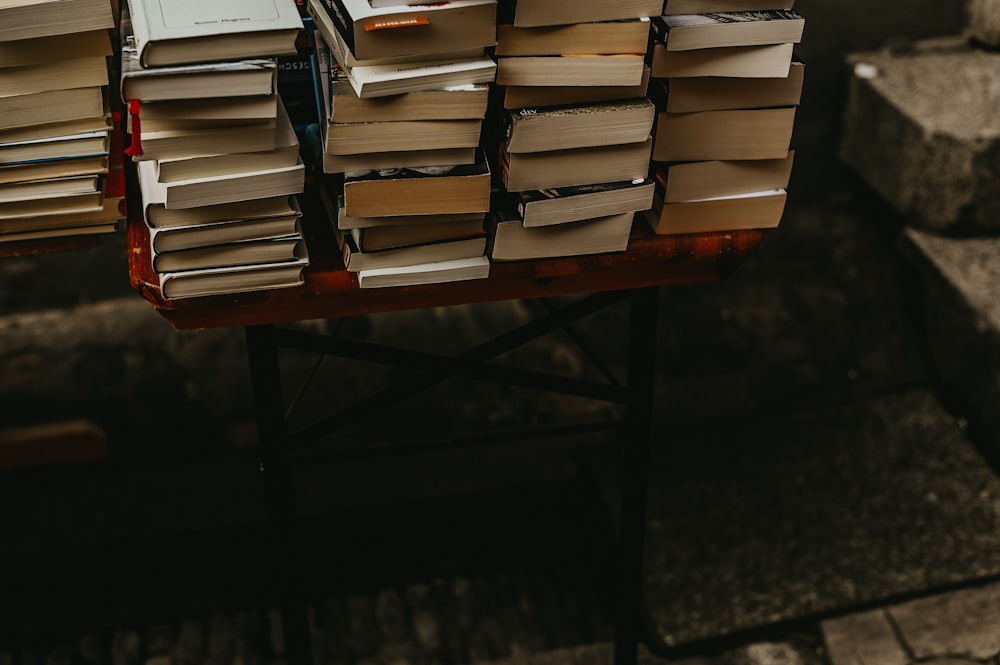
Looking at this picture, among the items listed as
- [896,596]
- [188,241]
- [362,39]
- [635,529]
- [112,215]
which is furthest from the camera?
[896,596]

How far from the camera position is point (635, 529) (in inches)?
78.0

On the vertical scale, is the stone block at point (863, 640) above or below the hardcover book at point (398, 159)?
below

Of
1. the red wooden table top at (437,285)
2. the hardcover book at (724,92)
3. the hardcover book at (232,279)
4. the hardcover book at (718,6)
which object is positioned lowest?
the red wooden table top at (437,285)

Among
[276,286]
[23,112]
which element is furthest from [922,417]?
[23,112]

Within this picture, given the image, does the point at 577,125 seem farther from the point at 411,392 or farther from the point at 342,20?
the point at 411,392

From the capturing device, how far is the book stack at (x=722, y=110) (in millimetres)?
1419

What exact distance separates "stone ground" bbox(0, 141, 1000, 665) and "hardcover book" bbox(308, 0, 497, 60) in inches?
55.3

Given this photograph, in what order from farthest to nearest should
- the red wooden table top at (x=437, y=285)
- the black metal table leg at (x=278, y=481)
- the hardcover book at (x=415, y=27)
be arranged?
the black metal table leg at (x=278, y=481) → the red wooden table top at (x=437, y=285) → the hardcover book at (x=415, y=27)

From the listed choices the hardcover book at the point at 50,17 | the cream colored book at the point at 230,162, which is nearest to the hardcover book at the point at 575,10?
the cream colored book at the point at 230,162

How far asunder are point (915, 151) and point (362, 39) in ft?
6.37

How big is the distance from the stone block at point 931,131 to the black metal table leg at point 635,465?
128 centimetres

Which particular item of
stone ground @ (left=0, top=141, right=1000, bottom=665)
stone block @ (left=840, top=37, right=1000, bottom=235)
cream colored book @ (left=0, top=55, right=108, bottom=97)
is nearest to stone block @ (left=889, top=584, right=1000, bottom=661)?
stone ground @ (left=0, top=141, right=1000, bottom=665)

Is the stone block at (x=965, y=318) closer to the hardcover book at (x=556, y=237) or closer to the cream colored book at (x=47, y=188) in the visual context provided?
the hardcover book at (x=556, y=237)

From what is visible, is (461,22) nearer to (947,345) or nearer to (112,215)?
(112,215)
